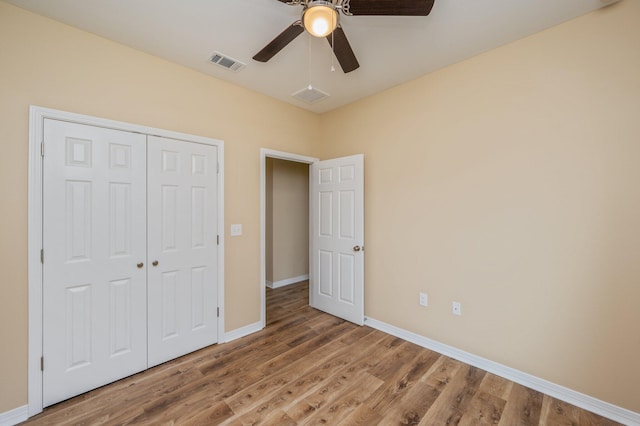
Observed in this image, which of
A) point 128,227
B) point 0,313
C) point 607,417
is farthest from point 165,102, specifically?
point 607,417

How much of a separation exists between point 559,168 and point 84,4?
362 centimetres

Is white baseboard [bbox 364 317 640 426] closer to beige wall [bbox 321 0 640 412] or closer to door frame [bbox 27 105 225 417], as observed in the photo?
beige wall [bbox 321 0 640 412]

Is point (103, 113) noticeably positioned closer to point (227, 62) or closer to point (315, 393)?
point (227, 62)

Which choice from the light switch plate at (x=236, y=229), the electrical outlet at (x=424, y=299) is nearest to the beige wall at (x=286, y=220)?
the light switch plate at (x=236, y=229)

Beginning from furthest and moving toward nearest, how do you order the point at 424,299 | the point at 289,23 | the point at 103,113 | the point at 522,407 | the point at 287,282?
the point at 287,282 → the point at 424,299 → the point at 103,113 → the point at 289,23 → the point at 522,407

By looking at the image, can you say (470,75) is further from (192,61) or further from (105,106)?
(105,106)

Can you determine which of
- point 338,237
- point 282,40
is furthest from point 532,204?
point 282,40

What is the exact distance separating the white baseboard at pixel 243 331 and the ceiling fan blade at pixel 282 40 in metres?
2.69

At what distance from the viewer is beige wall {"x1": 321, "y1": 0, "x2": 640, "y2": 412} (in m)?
1.76

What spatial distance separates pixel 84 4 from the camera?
69.5 inches

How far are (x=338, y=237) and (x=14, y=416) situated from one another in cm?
300

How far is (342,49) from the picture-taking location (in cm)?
176

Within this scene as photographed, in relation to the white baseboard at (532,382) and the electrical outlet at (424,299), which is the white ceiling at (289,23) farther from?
the white baseboard at (532,382)

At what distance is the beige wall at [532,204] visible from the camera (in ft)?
5.79
